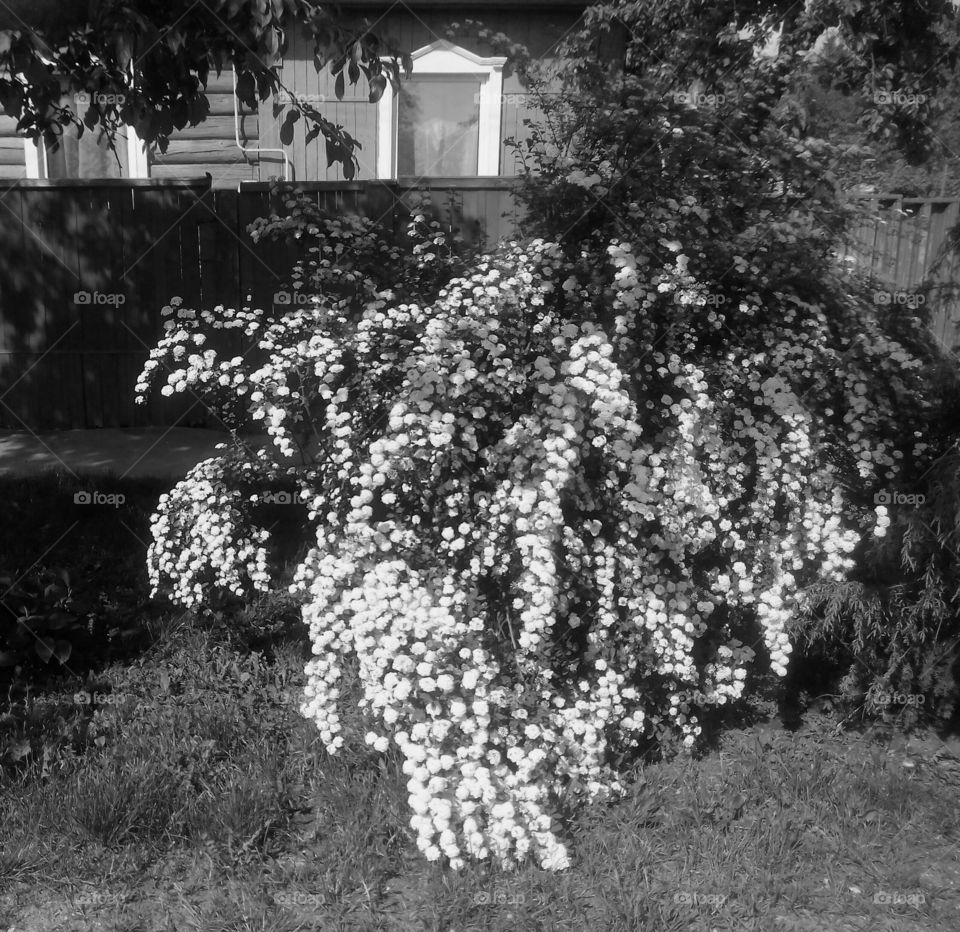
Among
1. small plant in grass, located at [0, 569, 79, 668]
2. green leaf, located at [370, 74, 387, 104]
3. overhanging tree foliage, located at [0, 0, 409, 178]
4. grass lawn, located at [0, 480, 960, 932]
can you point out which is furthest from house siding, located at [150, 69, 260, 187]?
grass lawn, located at [0, 480, 960, 932]

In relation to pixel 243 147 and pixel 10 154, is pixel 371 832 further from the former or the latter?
pixel 10 154

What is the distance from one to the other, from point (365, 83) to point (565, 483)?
22.6 ft

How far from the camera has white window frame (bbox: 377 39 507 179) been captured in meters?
9.04

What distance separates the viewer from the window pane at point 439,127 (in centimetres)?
927

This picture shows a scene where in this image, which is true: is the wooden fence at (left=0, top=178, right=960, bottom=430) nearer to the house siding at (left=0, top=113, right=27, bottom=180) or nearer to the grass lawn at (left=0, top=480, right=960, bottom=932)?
the house siding at (left=0, top=113, right=27, bottom=180)

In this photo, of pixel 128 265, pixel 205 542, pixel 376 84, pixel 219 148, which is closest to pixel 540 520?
pixel 205 542

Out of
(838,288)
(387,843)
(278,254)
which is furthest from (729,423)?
(278,254)

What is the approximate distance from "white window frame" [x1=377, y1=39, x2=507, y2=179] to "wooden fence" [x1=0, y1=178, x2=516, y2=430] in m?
2.16

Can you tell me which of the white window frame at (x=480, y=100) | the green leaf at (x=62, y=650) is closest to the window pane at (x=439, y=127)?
the white window frame at (x=480, y=100)

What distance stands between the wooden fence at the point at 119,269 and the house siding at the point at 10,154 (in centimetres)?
248

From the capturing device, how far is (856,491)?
373cm

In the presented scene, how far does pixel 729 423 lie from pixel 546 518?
1.05m

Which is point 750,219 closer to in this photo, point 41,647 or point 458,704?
point 458,704

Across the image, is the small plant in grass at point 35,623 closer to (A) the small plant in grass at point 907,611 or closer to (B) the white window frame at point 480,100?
(A) the small plant in grass at point 907,611
